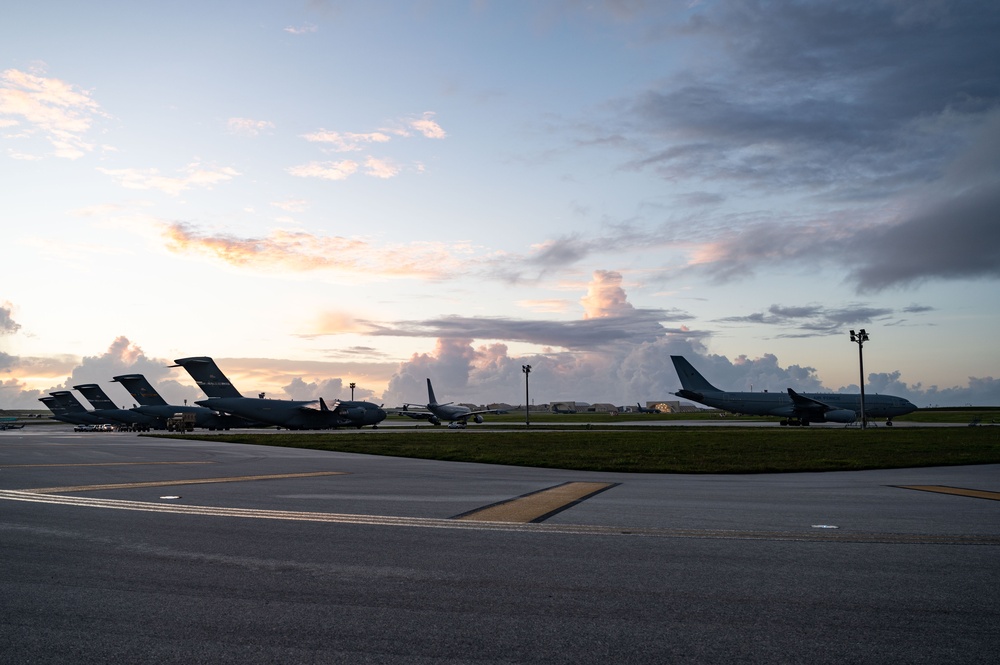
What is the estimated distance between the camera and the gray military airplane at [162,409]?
7712cm

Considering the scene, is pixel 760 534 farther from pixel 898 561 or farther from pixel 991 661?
pixel 991 661

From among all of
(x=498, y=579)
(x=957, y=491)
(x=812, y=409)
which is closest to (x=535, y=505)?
(x=498, y=579)

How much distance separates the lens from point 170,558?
788 cm

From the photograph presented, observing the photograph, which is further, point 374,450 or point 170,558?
point 374,450

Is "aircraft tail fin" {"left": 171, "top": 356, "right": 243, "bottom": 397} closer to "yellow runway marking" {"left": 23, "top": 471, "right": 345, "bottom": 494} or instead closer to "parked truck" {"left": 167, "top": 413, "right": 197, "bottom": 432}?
"parked truck" {"left": 167, "top": 413, "right": 197, "bottom": 432}

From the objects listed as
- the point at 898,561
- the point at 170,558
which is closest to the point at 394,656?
the point at 170,558

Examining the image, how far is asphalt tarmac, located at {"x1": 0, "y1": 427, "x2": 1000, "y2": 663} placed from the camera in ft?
16.4

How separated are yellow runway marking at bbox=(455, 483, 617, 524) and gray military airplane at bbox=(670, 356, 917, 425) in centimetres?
6758

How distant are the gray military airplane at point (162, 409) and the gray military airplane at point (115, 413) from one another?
1.51m

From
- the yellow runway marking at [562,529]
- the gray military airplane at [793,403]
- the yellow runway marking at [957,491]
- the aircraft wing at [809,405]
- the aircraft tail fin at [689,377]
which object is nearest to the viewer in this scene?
the yellow runway marking at [562,529]

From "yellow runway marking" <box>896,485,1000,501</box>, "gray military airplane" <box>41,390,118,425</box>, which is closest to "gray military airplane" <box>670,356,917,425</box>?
Answer: "yellow runway marking" <box>896,485,1000,501</box>

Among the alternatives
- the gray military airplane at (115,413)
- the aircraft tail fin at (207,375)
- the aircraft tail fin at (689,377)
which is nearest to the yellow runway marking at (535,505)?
the aircraft tail fin at (207,375)

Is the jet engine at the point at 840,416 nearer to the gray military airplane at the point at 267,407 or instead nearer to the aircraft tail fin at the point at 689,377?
the aircraft tail fin at the point at 689,377

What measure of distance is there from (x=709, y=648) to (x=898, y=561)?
157 inches
